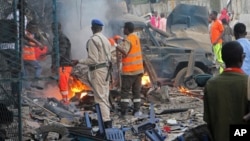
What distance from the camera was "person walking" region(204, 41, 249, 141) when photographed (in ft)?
13.2

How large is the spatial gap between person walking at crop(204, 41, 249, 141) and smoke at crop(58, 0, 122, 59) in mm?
10030

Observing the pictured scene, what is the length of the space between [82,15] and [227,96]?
1218cm

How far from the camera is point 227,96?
161 inches

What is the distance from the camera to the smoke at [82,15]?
1449cm

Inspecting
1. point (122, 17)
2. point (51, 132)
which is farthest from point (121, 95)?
point (122, 17)

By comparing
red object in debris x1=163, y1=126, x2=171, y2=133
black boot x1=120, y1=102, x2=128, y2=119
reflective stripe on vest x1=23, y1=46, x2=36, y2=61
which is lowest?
red object in debris x1=163, y1=126, x2=171, y2=133

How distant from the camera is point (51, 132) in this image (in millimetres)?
6988

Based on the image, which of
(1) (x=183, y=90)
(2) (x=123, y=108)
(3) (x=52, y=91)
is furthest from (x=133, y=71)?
(1) (x=183, y=90)

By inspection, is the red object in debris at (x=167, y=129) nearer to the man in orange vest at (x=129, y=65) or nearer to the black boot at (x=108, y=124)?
the black boot at (x=108, y=124)

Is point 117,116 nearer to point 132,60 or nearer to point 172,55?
point 132,60

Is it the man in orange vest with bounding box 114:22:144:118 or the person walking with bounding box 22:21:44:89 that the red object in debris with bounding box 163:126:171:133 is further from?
the person walking with bounding box 22:21:44:89

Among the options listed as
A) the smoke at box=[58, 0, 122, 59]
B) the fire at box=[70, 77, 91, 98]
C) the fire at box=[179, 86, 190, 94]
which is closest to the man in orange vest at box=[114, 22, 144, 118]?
the fire at box=[70, 77, 91, 98]

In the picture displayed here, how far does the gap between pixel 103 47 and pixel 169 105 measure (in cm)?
276

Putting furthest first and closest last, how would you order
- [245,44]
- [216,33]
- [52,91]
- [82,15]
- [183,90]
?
[82,15] → [216,33] → [183,90] → [52,91] → [245,44]
